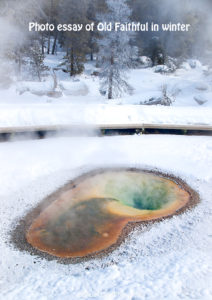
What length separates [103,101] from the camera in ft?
45.8

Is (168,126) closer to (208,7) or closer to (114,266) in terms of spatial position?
(114,266)

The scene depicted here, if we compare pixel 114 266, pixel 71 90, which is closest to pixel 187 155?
pixel 114 266

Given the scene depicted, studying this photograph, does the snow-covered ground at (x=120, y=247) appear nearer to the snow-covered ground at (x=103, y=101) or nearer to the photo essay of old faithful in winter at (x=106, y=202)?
the photo essay of old faithful in winter at (x=106, y=202)

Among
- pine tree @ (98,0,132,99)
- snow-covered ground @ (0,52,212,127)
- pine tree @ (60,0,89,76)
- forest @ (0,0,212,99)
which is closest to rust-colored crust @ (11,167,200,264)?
snow-covered ground @ (0,52,212,127)

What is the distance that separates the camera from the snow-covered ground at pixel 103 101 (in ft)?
25.4

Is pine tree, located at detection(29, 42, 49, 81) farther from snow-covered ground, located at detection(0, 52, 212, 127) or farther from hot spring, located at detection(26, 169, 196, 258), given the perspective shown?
hot spring, located at detection(26, 169, 196, 258)

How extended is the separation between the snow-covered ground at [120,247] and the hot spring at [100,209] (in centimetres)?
25

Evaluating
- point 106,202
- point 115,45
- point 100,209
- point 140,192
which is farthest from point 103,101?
point 100,209

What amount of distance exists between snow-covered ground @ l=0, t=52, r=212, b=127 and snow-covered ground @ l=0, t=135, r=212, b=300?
115 centimetres

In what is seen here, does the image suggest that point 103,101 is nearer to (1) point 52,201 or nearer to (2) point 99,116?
(2) point 99,116

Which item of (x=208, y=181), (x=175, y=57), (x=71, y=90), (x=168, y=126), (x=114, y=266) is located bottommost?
(x=114, y=266)

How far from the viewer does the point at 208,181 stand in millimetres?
5395

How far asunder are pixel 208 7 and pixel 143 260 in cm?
3061

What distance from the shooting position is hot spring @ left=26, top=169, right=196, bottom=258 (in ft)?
12.6
